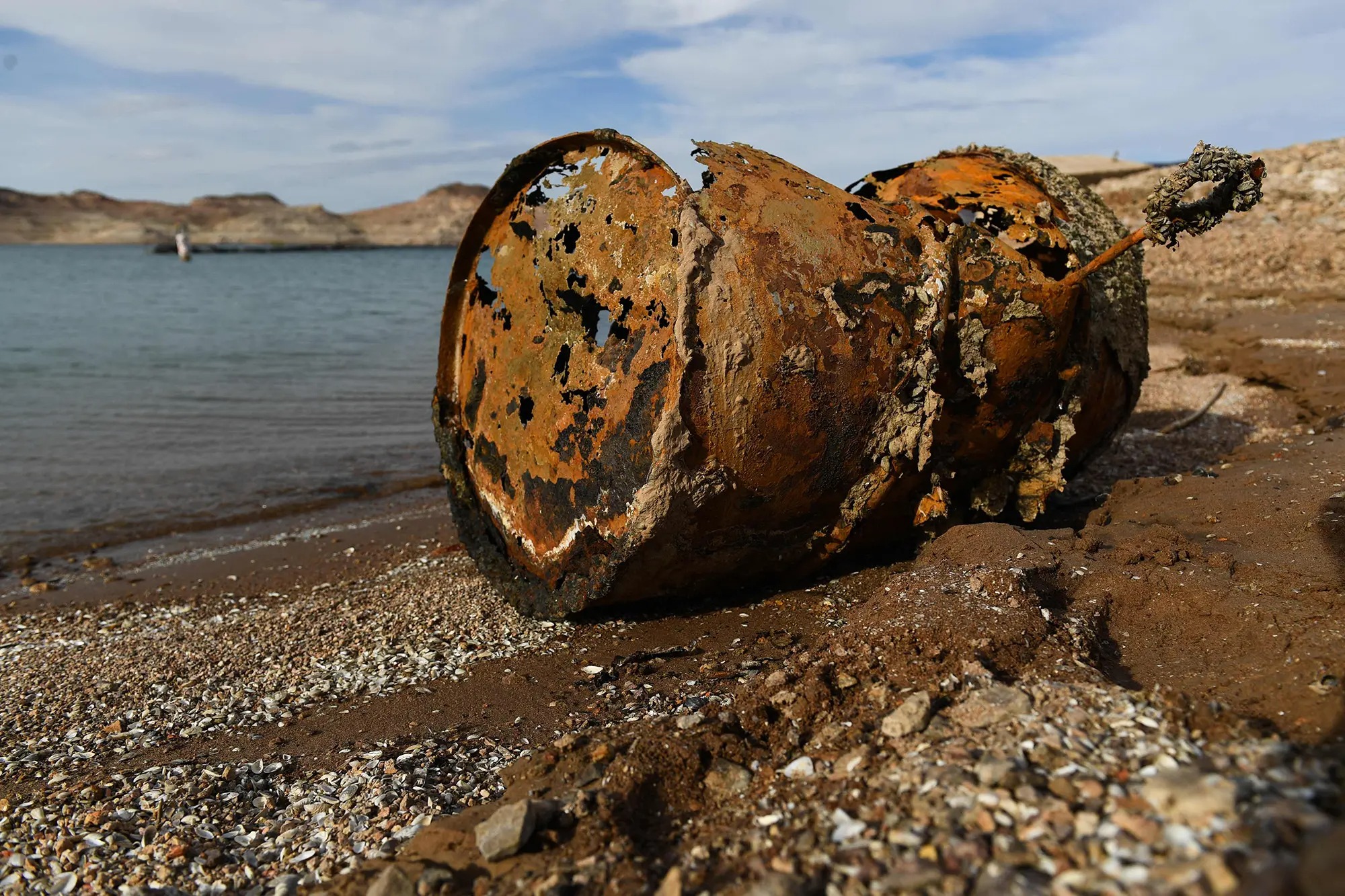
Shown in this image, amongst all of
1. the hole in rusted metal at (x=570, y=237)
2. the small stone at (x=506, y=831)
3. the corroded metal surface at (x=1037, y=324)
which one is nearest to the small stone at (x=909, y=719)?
the small stone at (x=506, y=831)

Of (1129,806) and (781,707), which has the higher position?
(1129,806)

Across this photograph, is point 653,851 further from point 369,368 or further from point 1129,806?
point 369,368

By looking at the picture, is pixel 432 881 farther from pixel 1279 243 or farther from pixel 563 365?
pixel 1279 243

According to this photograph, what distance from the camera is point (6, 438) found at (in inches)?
379

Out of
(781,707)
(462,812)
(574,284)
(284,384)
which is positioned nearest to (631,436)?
(574,284)

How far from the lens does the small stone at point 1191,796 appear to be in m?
1.74

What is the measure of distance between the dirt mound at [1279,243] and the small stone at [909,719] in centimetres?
1196

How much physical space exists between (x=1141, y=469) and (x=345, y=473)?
6621 mm

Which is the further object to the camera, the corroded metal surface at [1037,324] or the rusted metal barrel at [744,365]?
the corroded metal surface at [1037,324]

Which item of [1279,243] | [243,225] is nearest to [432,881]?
[1279,243]

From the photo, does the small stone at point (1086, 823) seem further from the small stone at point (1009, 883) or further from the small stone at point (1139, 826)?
the small stone at point (1009, 883)

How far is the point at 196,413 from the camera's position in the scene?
35.3ft

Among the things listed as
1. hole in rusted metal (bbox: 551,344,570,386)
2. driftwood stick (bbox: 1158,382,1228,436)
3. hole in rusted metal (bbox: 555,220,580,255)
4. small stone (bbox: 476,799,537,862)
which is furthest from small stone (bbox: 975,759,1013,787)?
driftwood stick (bbox: 1158,382,1228,436)

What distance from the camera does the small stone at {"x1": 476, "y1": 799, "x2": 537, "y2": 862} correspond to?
7.22ft
